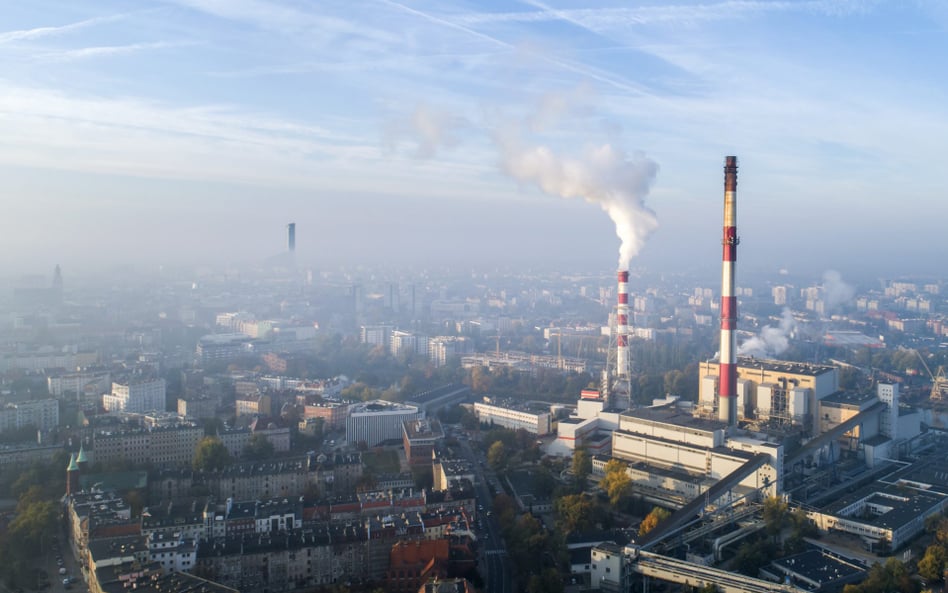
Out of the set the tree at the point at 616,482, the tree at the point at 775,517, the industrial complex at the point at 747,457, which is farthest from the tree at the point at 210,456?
the tree at the point at 775,517

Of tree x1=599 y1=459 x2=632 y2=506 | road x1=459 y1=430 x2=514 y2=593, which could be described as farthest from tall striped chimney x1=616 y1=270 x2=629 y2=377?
road x1=459 y1=430 x2=514 y2=593

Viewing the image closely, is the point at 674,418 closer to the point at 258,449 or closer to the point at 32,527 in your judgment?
the point at 258,449

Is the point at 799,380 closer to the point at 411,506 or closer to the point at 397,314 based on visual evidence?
the point at 411,506

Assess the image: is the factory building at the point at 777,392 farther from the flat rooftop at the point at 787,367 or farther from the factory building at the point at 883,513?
the factory building at the point at 883,513

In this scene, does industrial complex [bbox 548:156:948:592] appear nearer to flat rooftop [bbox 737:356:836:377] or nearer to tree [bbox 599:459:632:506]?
flat rooftop [bbox 737:356:836:377]

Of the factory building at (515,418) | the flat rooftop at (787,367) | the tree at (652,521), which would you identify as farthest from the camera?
the factory building at (515,418)

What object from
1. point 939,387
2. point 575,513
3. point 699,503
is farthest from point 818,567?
point 939,387
